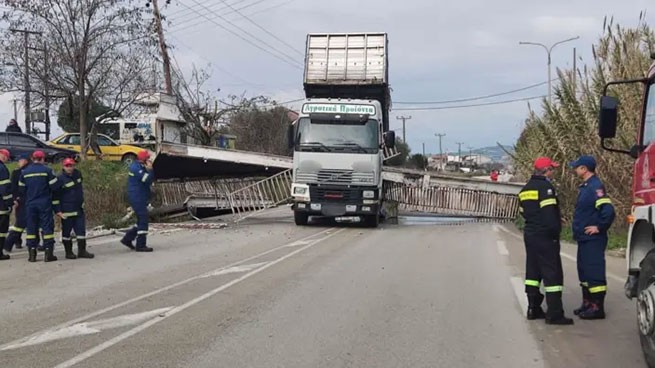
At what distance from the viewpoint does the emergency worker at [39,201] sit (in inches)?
453

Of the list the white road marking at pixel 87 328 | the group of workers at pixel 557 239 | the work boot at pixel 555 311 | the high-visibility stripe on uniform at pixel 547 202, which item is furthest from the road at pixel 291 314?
the high-visibility stripe on uniform at pixel 547 202

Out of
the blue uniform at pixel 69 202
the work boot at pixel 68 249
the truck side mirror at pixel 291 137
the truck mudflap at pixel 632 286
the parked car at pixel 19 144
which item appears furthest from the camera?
the parked car at pixel 19 144

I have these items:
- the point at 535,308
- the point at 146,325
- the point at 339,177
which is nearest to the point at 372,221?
the point at 339,177

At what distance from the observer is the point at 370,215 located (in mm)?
19984

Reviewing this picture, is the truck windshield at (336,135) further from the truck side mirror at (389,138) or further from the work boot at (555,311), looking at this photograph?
the work boot at (555,311)

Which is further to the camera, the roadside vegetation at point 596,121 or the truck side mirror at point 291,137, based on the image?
the truck side mirror at point 291,137

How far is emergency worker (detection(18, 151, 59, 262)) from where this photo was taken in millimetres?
11516

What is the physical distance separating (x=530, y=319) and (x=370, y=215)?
1271 cm

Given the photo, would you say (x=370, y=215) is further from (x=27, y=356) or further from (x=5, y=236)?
(x=27, y=356)

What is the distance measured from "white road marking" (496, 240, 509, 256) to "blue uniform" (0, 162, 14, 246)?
930cm

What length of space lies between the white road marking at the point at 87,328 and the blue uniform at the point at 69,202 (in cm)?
496

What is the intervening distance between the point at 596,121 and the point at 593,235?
1106cm

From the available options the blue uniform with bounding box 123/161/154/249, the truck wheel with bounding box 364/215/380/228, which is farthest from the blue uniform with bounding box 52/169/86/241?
the truck wheel with bounding box 364/215/380/228

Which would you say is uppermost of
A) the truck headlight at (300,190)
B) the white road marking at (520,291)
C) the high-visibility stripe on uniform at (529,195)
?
the high-visibility stripe on uniform at (529,195)
